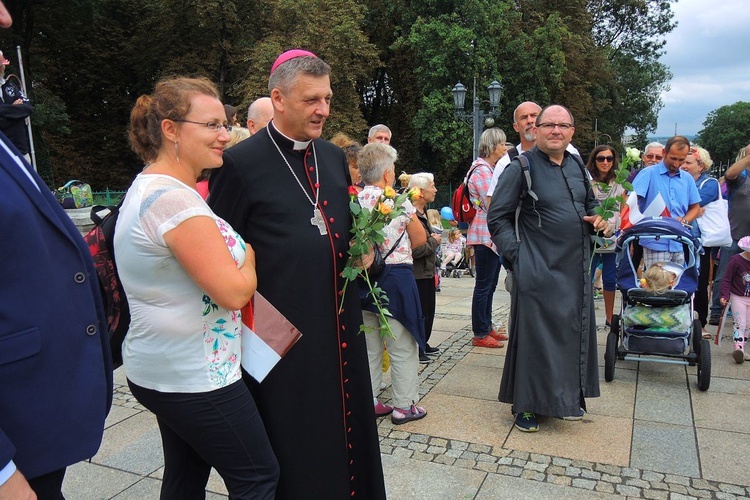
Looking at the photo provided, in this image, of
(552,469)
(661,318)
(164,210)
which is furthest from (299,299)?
(661,318)

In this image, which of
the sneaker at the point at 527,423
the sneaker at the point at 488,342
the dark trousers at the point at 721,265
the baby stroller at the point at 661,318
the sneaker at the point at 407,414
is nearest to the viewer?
the sneaker at the point at 527,423

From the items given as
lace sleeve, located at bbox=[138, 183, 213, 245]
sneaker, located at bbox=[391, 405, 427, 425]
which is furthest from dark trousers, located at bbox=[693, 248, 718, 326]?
lace sleeve, located at bbox=[138, 183, 213, 245]

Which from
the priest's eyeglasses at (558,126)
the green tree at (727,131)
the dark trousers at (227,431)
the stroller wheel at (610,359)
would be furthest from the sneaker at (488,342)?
the green tree at (727,131)

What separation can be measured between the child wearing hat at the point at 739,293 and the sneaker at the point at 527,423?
97.0 inches

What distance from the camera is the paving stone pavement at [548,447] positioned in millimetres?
3053

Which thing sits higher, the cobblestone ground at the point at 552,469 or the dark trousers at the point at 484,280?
the dark trousers at the point at 484,280

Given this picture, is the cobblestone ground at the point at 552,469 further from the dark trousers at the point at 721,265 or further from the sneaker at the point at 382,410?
the dark trousers at the point at 721,265

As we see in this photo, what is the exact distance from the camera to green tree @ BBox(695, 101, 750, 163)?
90.1 m

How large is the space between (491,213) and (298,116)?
1853 mm

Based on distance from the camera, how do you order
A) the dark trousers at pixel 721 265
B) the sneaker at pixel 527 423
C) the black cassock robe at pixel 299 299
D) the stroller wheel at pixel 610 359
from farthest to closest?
the dark trousers at pixel 721 265
the stroller wheel at pixel 610 359
the sneaker at pixel 527 423
the black cassock robe at pixel 299 299

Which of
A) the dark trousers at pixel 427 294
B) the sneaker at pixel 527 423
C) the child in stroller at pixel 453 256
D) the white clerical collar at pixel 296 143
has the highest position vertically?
the white clerical collar at pixel 296 143

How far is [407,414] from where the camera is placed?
400cm

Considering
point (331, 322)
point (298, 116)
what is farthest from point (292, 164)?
point (331, 322)

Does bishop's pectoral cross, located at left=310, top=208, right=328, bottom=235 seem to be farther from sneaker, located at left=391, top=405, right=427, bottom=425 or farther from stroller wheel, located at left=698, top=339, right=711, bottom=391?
stroller wheel, located at left=698, top=339, right=711, bottom=391
